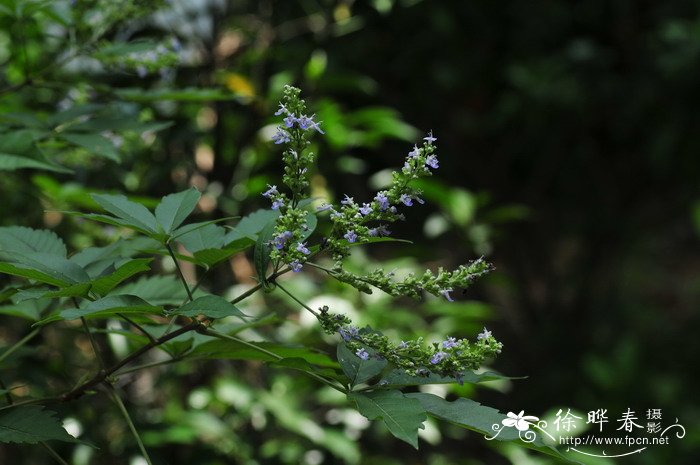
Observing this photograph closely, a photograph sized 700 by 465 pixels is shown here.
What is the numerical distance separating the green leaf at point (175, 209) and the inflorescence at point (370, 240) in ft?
0.40

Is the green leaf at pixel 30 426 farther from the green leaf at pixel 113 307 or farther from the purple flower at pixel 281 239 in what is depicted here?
the purple flower at pixel 281 239

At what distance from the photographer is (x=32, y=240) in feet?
3.67

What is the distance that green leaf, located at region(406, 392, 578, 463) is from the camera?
88 centimetres

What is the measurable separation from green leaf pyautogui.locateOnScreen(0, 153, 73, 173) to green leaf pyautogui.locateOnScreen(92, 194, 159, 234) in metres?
0.28

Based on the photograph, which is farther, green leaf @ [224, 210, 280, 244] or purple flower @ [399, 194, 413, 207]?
green leaf @ [224, 210, 280, 244]

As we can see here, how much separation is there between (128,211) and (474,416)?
47cm

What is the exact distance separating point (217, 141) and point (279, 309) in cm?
54

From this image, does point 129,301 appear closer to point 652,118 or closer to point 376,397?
point 376,397

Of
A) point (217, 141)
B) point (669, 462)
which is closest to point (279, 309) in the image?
point (217, 141)

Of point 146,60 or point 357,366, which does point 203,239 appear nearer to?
point 357,366

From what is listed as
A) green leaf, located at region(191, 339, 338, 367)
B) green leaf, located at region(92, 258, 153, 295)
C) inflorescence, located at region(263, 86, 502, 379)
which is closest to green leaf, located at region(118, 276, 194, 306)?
green leaf, located at region(191, 339, 338, 367)

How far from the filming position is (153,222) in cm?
101

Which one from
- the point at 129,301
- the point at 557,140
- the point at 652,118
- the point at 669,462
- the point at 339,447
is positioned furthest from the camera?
the point at 557,140

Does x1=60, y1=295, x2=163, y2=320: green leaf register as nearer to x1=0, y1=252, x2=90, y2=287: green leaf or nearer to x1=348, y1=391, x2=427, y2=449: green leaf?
x1=0, y1=252, x2=90, y2=287: green leaf
